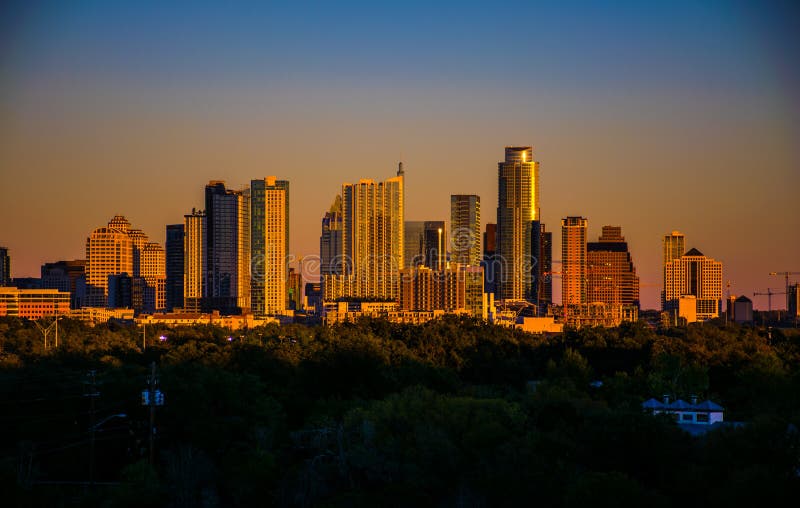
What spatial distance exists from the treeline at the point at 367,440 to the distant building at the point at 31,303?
10939 centimetres

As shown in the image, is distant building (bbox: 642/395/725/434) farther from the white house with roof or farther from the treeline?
the treeline

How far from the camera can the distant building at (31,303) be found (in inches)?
6703

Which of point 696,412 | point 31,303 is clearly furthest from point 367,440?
point 31,303

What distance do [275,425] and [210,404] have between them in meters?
2.76

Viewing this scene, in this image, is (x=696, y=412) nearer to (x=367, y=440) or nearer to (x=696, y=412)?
(x=696, y=412)

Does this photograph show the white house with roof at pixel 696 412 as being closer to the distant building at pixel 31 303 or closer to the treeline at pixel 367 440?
the treeline at pixel 367 440

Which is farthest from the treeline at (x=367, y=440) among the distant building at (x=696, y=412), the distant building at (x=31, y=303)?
the distant building at (x=31, y=303)

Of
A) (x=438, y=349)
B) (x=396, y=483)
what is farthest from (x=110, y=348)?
(x=396, y=483)

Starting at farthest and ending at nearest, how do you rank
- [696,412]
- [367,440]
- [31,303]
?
[31,303], [696,412], [367,440]

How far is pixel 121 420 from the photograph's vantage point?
4450 cm

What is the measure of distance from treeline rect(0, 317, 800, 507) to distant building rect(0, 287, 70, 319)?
109 m

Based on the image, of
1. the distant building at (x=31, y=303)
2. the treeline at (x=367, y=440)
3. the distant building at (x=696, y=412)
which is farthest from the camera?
the distant building at (x=31, y=303)

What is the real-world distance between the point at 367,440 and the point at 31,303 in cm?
14246

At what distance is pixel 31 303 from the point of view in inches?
6836
